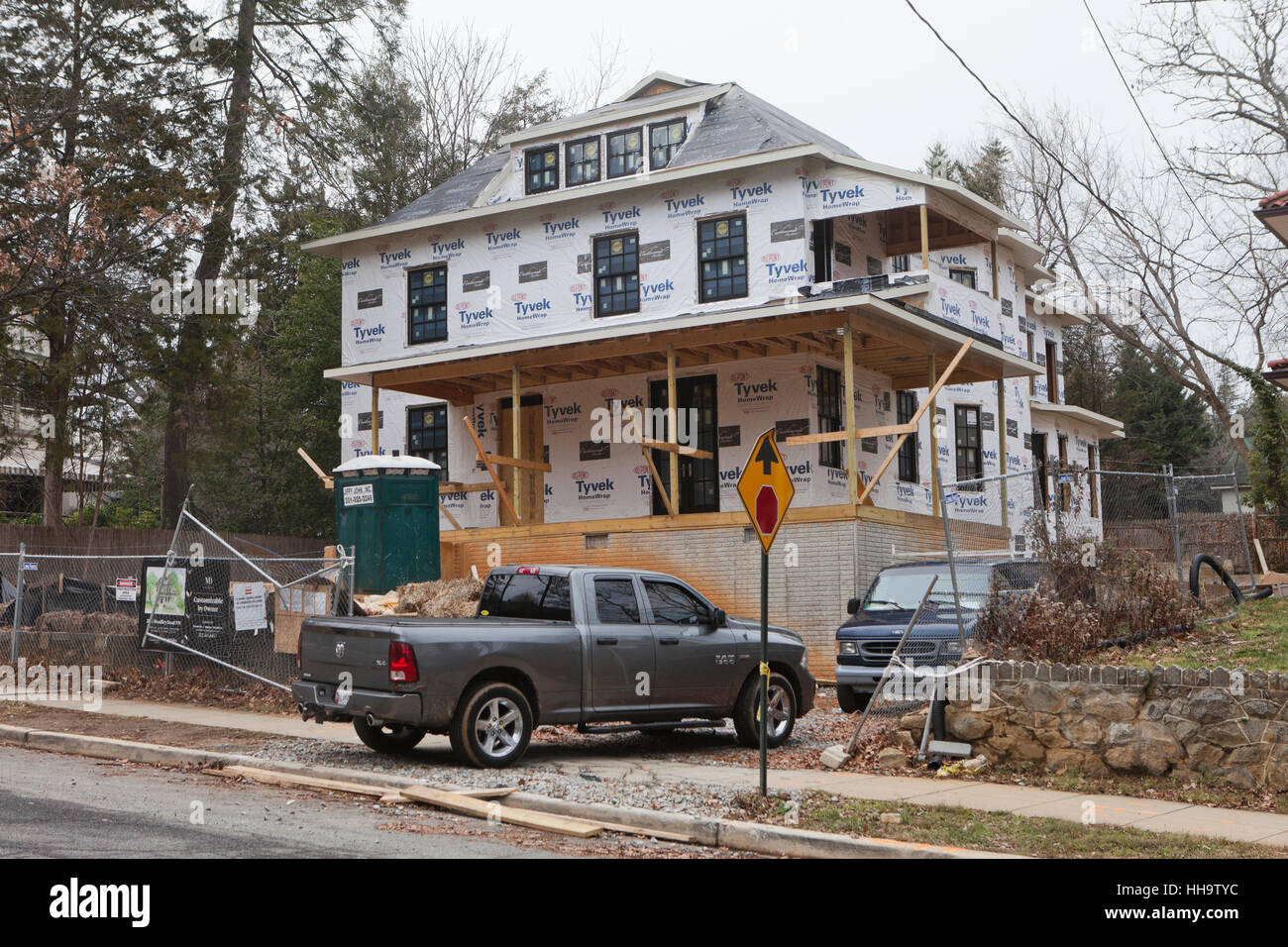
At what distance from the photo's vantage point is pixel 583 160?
26344 millimetres

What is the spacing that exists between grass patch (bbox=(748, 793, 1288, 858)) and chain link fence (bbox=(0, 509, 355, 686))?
7578 millimetres

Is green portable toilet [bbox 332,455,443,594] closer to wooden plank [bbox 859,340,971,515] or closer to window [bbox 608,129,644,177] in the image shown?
wooden plank [bbox 859,340,971,515]

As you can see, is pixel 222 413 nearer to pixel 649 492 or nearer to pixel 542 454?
pixel 542 454

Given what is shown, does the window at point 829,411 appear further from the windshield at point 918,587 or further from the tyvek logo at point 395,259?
the tyvek logo at point 395,259

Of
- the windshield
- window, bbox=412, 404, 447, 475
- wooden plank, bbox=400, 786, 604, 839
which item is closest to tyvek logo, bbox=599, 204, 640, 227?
window, bbox=412, 404, 447, 475

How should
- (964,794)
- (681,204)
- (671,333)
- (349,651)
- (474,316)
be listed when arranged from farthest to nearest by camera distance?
(474,316)
(681,204)
(671,333)
(349,651)
(964,794)

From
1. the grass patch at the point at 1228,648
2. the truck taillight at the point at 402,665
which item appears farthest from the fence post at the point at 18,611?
the grass patch at the point at 1228,648

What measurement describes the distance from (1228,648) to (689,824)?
264 inches

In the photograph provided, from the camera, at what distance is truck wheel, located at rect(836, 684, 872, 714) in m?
14.2

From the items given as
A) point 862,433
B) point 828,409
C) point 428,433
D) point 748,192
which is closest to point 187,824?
point 862,433

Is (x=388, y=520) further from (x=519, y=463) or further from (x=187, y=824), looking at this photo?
(x=187, y=824)

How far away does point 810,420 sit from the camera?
78.0 ft
